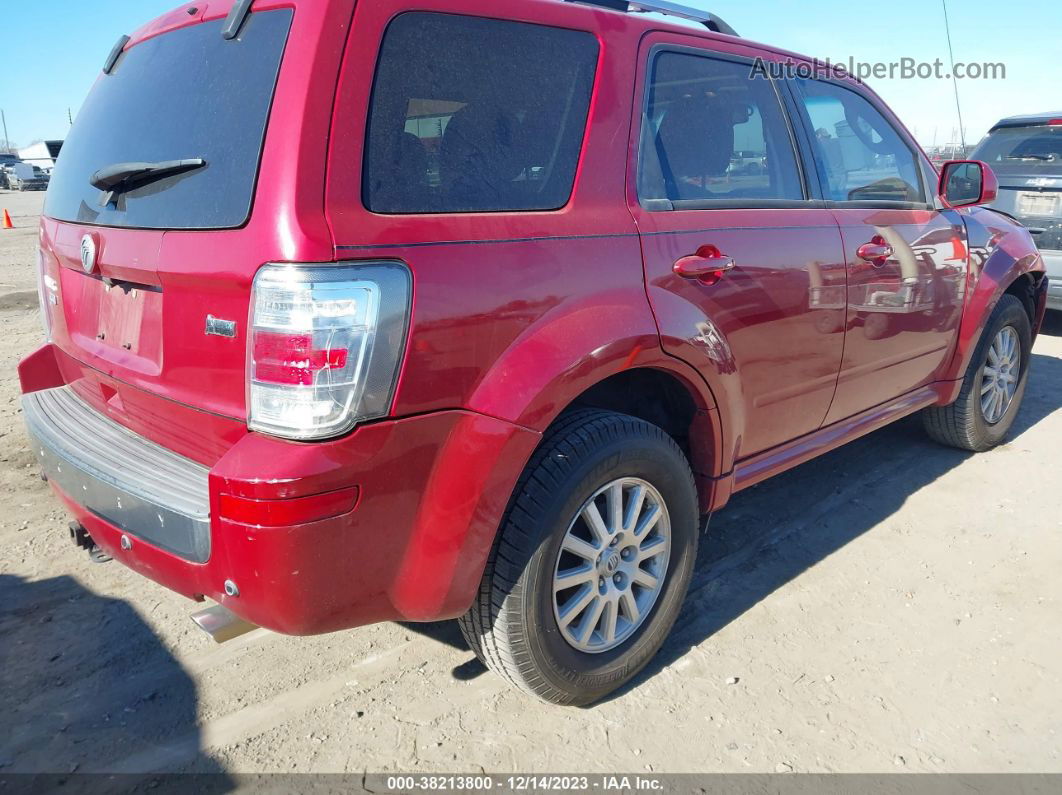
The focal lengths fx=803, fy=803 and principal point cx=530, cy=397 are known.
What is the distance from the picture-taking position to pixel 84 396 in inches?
102

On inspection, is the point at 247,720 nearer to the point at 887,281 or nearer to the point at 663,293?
the point at 663,293

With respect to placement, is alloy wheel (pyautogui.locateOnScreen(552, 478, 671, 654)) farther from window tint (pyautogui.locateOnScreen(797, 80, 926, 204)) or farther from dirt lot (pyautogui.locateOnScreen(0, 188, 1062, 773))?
window tint (pyautogui.locateOnScreen(797, 80, 926, 204))

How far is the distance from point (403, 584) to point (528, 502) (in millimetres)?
391

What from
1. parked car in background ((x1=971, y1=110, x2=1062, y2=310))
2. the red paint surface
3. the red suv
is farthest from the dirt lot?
parked car in background ((x1=971, y1=110, x2=1062, y2=310))

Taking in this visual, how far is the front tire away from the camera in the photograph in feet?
7.15

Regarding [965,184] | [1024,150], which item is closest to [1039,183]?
[1024,150]

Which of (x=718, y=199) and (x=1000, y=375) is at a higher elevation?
(x=718, y=199)

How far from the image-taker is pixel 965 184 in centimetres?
394

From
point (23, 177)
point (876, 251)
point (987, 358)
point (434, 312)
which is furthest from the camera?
point (23, 177)

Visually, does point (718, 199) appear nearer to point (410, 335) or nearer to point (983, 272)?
point (410, 335)

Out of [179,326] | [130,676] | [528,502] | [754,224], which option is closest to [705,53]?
[754,224]

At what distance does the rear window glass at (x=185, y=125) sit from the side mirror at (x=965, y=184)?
3.31m

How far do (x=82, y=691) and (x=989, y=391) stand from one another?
15.1 ft

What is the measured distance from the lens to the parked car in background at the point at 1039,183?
6.78 meters
